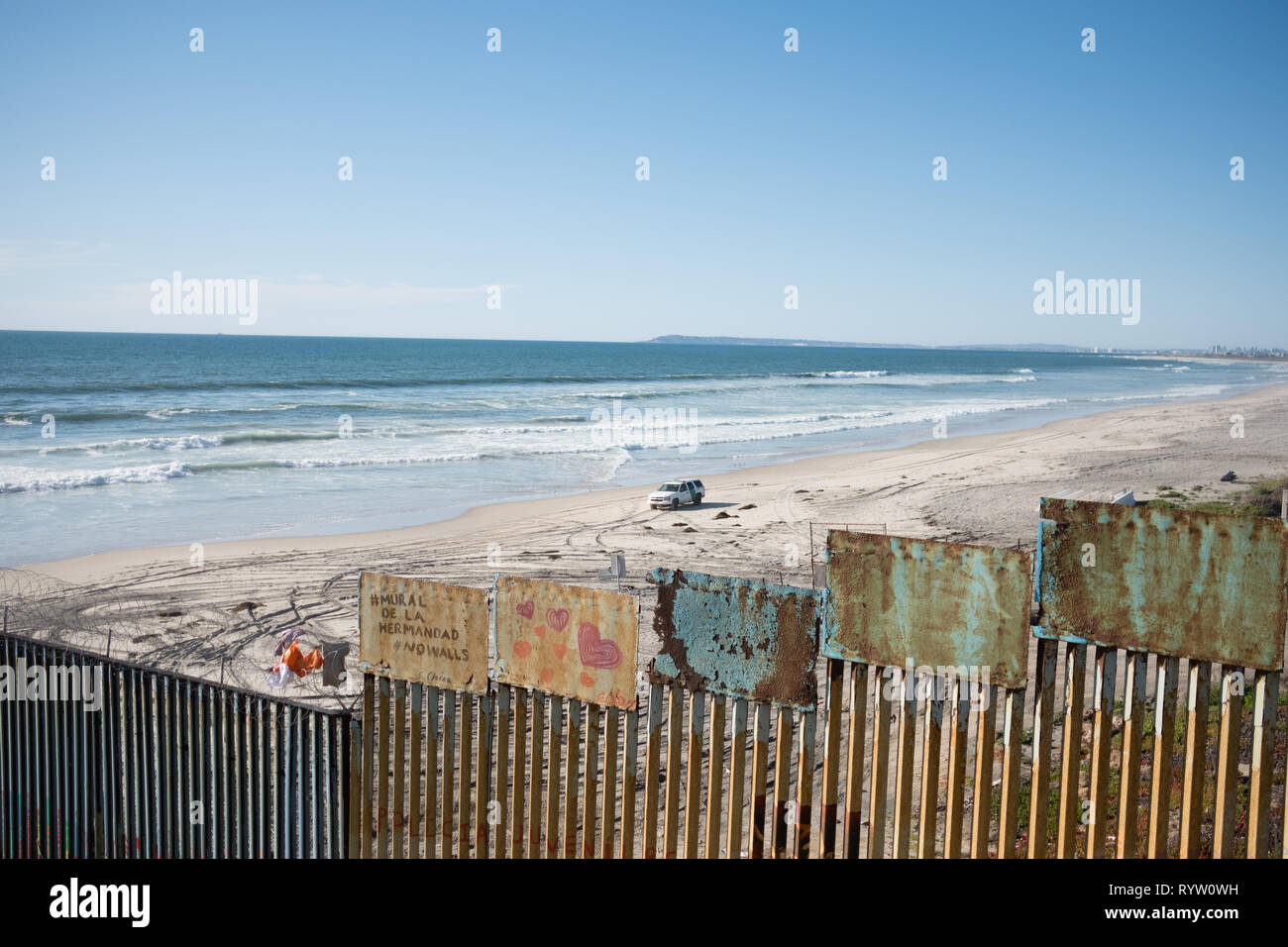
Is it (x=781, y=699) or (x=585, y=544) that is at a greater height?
(x=781, y=699)

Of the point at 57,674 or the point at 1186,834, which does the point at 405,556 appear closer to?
the point at 57,674

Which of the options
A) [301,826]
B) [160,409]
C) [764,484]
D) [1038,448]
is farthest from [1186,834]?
[160,409]

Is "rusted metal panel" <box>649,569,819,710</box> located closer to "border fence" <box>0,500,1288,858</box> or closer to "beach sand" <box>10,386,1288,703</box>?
"border fence" <box>0,500,1288,858</box>

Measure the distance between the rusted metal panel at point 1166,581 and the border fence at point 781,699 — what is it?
1 centimetres

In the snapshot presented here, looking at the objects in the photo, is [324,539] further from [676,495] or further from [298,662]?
[298,662]

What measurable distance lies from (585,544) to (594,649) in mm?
18070

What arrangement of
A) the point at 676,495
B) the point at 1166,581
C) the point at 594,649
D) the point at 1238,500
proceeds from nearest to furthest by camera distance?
the point at 1166,581, the point at 594,649, the point at 1238,500, the point at 676,495

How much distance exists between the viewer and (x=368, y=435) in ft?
153

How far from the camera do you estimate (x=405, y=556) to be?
21969 mm

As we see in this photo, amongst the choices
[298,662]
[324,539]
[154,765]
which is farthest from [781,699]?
[324,539]

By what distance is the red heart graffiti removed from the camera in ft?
17.5

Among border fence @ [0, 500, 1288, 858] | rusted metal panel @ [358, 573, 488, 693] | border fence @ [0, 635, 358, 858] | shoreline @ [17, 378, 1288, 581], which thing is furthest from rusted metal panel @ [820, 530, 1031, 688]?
shoreline @ [17, 378, 1288, 581]

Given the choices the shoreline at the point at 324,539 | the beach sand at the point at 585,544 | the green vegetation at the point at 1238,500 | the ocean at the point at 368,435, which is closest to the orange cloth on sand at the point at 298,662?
the beach sand at the point at 585,544
